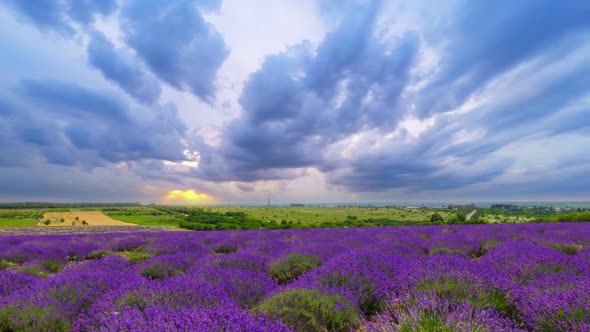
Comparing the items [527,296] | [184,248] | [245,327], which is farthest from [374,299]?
[184,248]

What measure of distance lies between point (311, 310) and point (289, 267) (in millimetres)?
3315

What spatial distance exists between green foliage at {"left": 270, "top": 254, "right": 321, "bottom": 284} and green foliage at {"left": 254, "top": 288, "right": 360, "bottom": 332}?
2903 millimetres

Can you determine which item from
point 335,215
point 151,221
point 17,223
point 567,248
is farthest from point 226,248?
point 335,215

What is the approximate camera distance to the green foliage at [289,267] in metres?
6.50

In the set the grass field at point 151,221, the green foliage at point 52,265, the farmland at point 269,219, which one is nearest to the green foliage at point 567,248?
the green foliage at point 52,265

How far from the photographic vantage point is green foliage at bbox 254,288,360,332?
3281 mm

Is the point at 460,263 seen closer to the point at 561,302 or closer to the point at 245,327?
the point at 561,302

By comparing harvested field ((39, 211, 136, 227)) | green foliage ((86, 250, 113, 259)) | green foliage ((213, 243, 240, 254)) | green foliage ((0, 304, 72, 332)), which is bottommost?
harvested field ((39, 211, 136, 227))

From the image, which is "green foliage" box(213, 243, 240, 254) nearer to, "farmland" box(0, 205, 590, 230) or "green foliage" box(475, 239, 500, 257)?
"green foliage" box(475, 239, 500, 257)

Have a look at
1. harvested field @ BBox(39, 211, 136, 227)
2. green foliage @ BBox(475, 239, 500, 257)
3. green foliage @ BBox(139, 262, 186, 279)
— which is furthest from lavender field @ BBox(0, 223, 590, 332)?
harvested field @ BBox(39, 211, 136, 227)

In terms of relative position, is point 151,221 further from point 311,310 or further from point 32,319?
point 311,310

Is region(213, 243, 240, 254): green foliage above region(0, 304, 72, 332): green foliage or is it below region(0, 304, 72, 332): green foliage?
below

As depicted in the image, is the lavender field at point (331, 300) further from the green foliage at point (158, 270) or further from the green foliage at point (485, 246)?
the green foliage at point (485, 246)

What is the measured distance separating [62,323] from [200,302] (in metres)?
2.00
